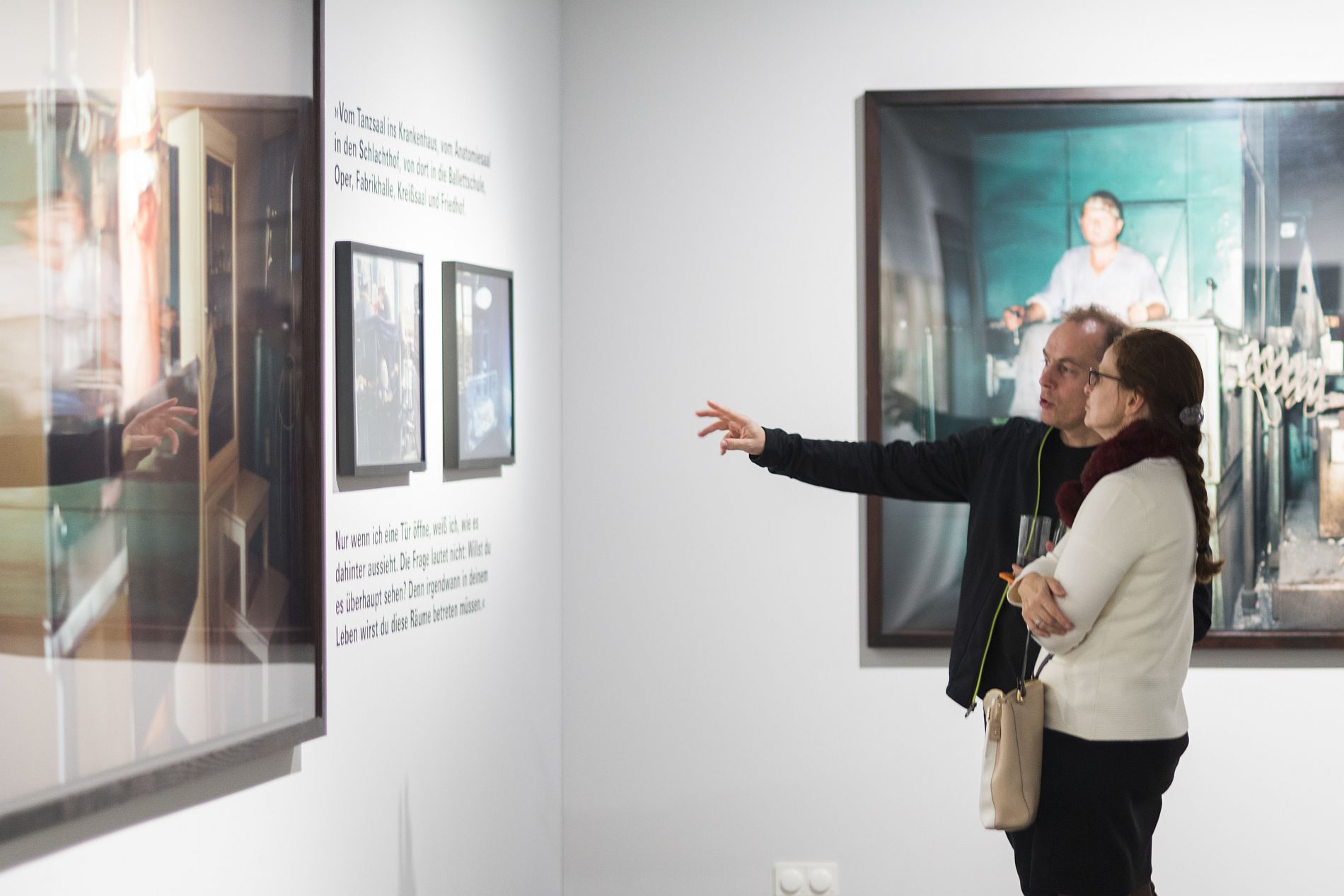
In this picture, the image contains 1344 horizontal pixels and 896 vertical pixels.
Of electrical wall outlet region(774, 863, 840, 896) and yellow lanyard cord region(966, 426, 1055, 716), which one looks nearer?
yellow lanyard cord region(966, 426, 1055, 716)

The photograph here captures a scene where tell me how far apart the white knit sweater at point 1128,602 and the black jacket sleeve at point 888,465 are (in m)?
0.65

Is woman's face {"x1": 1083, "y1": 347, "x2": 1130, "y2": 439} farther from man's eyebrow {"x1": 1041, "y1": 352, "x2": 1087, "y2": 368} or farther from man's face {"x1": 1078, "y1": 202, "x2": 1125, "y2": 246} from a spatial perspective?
man's face {"x1": 1078, "y1": 202, "x2": 1125, "y2": 246}

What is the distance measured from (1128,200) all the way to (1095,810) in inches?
71.8

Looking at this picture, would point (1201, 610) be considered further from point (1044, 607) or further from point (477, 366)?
point (477, 366)

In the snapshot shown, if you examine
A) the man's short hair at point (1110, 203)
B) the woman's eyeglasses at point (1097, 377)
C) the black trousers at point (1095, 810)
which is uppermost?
the man's short hair at point (1110, 203)

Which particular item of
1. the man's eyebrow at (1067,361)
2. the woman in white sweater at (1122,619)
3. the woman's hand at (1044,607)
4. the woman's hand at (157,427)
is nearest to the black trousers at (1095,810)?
the woman in white sweater at (1122,619)

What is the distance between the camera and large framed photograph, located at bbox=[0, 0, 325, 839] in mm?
1381

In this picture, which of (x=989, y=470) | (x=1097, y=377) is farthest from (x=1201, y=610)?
(x=1097, y=377)

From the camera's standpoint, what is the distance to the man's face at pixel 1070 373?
2418 mm

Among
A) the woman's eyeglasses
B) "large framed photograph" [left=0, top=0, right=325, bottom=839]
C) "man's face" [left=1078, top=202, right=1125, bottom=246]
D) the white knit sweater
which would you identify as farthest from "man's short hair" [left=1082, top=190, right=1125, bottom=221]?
"large framed photograph" [left=0, top=0, right=325, bottom=839]

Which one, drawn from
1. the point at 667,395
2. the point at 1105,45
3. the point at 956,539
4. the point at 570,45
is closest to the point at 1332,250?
the point at 1105,45

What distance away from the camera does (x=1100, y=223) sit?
3.27 m

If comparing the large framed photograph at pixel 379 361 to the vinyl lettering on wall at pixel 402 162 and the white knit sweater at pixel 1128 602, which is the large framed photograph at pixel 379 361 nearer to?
the vinyl lettering on wall at pixel 402 162

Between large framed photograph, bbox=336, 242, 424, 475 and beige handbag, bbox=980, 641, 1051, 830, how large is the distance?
3.90ft
